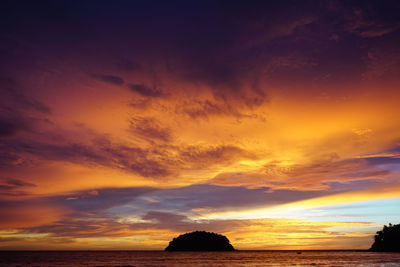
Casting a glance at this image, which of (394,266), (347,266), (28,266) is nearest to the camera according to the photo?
(394,266)

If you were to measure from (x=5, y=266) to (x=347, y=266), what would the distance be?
117 meters

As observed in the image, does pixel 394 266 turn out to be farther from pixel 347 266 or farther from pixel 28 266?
pixel 28 266

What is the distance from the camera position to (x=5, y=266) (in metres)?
113

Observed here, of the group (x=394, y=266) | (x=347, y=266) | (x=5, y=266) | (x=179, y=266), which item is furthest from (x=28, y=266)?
(x=394, y=266)

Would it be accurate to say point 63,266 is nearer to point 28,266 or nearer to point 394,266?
point 28,266

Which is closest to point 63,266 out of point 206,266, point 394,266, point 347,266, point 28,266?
point 28,266

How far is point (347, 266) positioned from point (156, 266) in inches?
2397

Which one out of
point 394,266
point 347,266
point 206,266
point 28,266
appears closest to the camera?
point 394,266

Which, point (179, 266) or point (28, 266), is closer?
point (179, 266)

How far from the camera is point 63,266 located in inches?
4419

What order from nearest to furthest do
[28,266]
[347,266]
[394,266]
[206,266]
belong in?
[394,266]
[347,266]
[206,266]
[28,266]

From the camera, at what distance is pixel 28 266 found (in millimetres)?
111625

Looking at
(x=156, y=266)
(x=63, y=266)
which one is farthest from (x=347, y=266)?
(x=63, y=266)

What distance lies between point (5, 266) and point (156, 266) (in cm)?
5656
